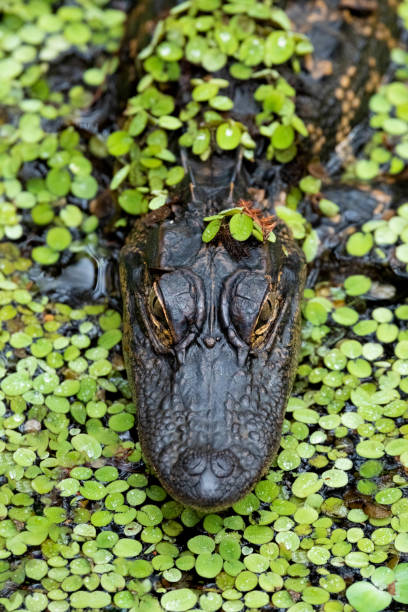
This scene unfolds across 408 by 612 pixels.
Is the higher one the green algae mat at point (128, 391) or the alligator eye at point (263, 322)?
the alligator eye at point (263, 322)

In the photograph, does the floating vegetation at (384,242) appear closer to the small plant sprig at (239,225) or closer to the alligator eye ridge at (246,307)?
the small plant sprig at (239,225)

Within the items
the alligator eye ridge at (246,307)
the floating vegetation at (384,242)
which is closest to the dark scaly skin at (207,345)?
the alligator eye ridge at (246,307)

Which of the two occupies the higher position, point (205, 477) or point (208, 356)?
point (208, 356)

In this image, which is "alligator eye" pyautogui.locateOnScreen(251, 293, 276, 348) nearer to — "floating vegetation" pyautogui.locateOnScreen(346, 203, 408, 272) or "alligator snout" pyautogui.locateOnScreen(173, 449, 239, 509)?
"alligator snout" pyautogui.locateOnScreen(173, 449, 239, 509)

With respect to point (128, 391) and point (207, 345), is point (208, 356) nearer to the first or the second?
point (207, 345)

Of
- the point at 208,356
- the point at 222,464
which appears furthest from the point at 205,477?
the point at 208,356

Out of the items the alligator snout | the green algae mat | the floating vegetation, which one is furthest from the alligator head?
the floating vegetation

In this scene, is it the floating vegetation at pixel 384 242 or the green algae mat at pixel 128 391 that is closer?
the green algae mat at pixel 128 391

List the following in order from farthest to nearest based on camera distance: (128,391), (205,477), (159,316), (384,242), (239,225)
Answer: (384,242)
(128,391)
(239,225)
(159,316)
(205,477)
